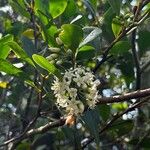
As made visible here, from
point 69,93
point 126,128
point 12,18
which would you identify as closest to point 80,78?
point 69,93

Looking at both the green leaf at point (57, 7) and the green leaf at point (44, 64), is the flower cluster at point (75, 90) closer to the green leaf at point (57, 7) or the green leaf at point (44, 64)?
the green leaf at point (44, 64)

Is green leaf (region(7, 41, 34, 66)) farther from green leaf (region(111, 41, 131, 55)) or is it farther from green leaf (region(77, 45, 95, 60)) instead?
green leaf (region(111, 41, 131, 55))

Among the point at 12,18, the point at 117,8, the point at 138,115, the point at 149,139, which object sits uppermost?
the point at 12,18

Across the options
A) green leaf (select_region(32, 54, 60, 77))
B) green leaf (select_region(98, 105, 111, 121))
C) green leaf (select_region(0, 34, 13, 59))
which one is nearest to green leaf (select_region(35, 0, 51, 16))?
green leaf (select_region(0, 34, 13, 59))

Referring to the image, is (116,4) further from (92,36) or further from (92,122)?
(92,122)

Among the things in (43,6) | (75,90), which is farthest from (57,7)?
(75,90)

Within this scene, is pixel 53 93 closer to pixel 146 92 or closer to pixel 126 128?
pixel 146 92
